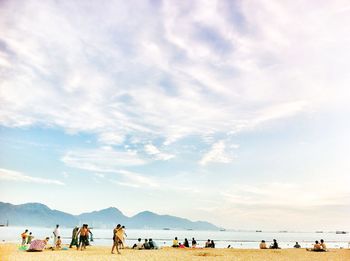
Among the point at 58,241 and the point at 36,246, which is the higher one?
the point at 58,241

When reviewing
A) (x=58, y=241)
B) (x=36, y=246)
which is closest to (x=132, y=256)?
(x=36, y=246)

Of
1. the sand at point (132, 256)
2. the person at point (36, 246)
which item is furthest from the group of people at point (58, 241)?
the sand at point (132, 256)

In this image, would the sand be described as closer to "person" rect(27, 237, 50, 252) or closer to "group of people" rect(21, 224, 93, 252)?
"person" rect(27, 237, 50, 252)

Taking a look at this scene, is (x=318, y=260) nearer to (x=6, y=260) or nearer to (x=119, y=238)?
(x=119, y=238)

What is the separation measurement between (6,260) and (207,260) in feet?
43.4

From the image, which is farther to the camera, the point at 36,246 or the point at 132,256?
the point at 36,246

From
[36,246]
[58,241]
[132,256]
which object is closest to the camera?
[132,256]

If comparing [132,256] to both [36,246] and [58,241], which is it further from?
[58,241]

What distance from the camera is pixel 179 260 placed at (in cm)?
2177

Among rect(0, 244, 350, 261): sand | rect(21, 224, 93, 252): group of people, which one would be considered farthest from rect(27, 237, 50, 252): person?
rect(0, 244, 350, 261): sand

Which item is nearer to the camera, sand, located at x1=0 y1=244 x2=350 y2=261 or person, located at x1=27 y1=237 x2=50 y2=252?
sand, located at x1=0 y1=244 x2=350 y2=261

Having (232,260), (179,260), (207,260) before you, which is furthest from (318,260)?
(179,260)

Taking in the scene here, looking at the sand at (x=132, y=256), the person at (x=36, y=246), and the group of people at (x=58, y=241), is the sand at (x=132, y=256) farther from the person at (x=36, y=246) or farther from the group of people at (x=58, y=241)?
the group of people at (x=58, y=241)

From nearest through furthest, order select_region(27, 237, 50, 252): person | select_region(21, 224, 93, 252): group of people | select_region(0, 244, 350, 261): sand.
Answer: select_region(0, 244, 350, 261): sand → select_region(27, 237, 50, 252): person → select_region(21, 224, 93, 252): group of people
